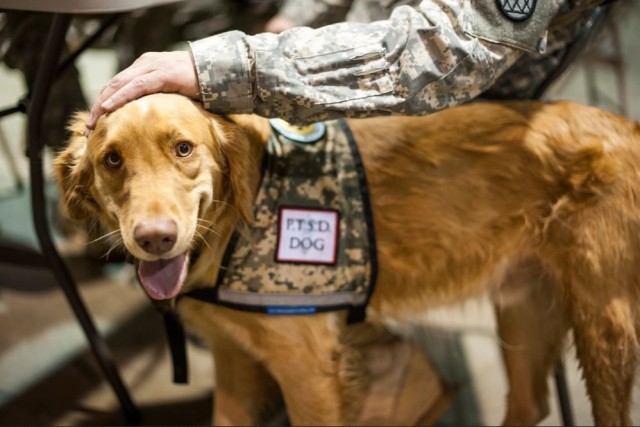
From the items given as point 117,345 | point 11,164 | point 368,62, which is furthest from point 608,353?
point 11,164

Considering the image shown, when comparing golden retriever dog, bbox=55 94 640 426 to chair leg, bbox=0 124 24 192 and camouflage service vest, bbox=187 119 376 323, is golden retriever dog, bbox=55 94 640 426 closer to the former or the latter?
camouflage service vest, bbox=187 119 376 323

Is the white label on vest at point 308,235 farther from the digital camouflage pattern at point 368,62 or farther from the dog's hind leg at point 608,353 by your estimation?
the dog's hind leg at point 608,353

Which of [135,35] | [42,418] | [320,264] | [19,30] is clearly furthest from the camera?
[42,418]

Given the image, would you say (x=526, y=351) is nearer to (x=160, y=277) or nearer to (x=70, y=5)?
(x=160, y=277)

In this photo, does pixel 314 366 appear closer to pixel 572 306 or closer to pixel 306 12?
pixel 572 306

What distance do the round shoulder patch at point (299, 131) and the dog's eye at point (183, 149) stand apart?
0.32 metres

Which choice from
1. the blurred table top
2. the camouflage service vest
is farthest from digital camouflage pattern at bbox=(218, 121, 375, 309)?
the blurred table top

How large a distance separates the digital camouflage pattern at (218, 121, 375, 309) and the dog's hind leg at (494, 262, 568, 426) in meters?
0.55

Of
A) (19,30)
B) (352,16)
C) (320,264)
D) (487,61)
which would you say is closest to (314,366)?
(320,264)

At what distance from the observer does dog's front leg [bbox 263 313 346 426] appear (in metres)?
1.69

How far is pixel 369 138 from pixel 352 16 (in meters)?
0.43

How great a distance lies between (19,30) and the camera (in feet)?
6.13

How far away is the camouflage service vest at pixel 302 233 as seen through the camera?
5.28 ft

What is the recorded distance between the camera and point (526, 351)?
2121 mm
